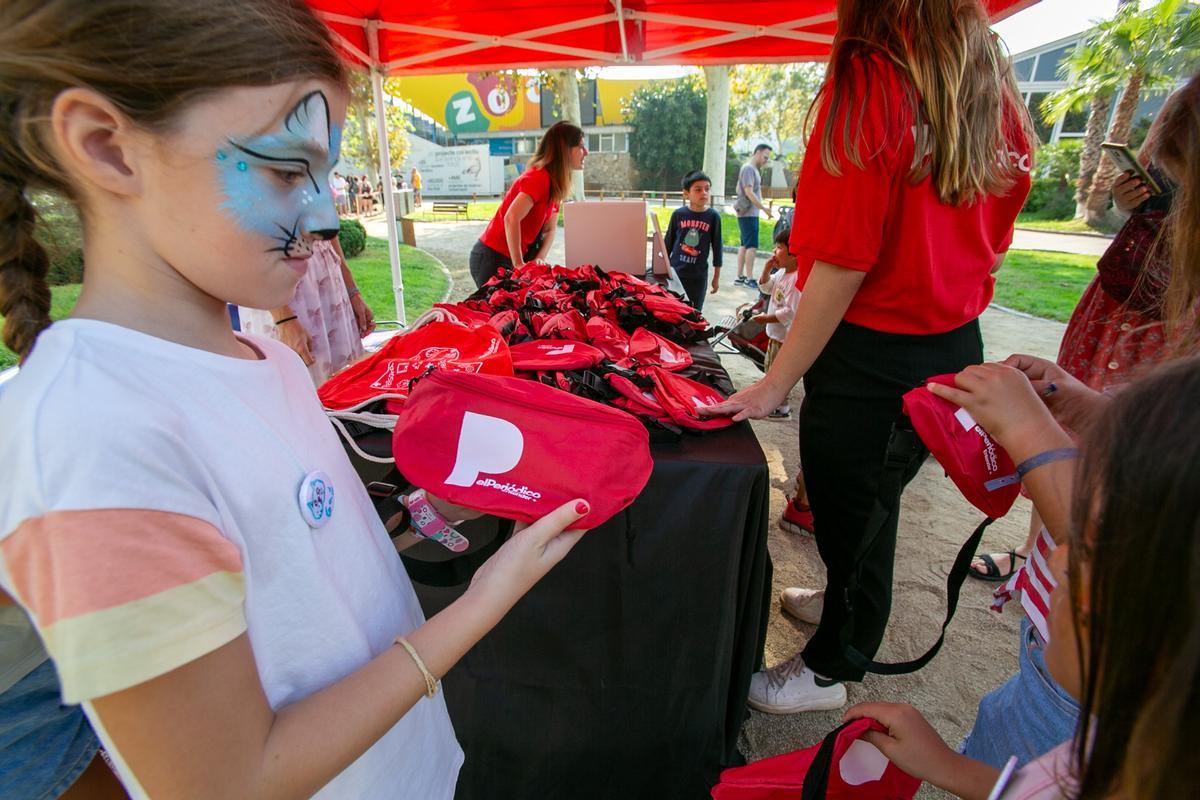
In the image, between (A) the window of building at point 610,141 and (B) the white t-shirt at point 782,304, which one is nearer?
(B) the white t-shirt at point 782,304

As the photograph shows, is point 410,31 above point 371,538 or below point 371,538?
above

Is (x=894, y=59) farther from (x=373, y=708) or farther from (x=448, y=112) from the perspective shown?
(x=448, y=112)

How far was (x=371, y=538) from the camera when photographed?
82cm

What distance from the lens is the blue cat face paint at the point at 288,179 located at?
58cm

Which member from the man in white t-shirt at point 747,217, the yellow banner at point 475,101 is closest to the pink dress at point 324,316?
the man in white t-shirt at point 747,217

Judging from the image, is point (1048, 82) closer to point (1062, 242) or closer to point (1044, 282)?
point (1062, 242)

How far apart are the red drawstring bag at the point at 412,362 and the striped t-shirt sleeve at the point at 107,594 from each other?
107 centimetres

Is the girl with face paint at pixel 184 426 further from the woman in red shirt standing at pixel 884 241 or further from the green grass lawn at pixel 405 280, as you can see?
the green grass lawn at pixel 405 280

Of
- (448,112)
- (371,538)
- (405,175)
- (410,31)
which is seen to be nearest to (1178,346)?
(371,538)

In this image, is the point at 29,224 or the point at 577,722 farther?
the point at 577,722

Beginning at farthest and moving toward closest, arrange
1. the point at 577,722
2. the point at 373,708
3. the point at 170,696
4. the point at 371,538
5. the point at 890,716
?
the point at 577,722 < the point at 890,716 < the point at 371,538 < the point at 373,708 < the point at 170,696

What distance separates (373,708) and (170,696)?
202 millimetres

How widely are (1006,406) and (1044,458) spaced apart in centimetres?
11

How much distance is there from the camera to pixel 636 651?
1542 millimetres
